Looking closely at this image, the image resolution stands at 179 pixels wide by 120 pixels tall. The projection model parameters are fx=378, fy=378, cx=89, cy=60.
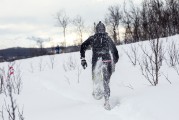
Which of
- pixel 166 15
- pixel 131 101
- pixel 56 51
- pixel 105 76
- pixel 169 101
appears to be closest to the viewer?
pixel 169 101

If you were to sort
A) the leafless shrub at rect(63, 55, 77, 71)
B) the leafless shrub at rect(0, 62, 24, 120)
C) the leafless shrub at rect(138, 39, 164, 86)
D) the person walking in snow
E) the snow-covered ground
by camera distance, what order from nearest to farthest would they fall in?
the leafless shrub at rect(0, 62, 24, 120)
the snow-covered ground
the person walking in snow
the leafless shrub at rect(138, 39, 164, 86)
the leafless shrub at rect(63, 55, 77, 71)

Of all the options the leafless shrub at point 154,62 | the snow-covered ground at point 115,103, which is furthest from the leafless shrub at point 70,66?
the leafless shrub at point 154,62

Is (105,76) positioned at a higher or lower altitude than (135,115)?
higher

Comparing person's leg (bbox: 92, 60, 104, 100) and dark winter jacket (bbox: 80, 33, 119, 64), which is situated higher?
dark winter jacket (bbox: 80, 33, 119, 64)

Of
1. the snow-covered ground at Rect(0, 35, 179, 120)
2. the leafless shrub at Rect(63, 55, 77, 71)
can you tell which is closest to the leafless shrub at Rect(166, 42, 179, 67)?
the snow-covered ground at Rect(0, 35, 179, 120)

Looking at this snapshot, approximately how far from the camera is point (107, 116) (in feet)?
20.1

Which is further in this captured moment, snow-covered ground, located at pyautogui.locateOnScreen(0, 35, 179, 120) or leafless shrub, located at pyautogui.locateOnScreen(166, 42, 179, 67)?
leafless shrub, located at pyautogui.locateOnScreen(166, 42, 179, 67)

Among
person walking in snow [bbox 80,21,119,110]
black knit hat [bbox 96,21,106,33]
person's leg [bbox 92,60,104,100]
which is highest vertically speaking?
black knit hat [bbox 96,21,106,33]

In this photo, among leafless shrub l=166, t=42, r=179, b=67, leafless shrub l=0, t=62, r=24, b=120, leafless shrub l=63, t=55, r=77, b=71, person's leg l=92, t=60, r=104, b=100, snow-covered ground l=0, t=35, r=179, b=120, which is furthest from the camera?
leafless shrub l=63, t=55, r=77, b=71

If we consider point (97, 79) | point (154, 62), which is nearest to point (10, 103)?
point (97, 79)

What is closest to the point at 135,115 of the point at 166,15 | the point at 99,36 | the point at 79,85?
the point at 99,36

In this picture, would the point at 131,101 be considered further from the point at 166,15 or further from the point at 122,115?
the point at 166,15

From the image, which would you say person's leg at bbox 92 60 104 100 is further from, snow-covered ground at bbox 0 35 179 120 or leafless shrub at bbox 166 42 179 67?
leafless shrub at bbox 166 42 179 67

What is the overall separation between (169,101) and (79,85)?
5.74 meters
